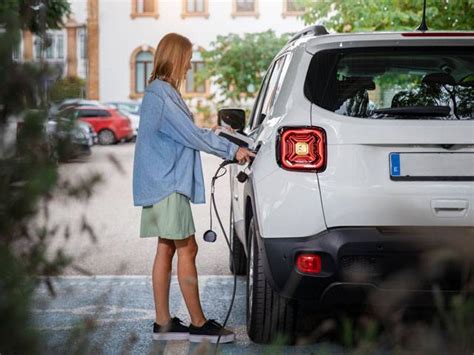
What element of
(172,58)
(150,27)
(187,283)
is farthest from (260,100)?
(150,27)

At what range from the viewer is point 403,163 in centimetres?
593

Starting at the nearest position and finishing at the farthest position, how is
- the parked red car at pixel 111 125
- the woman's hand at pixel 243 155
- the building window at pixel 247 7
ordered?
the woman's hand at pixel 243 155
the parked red car at pixel 111 125
the building window at pixel 247 7

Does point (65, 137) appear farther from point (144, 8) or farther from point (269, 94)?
point (144, 8)

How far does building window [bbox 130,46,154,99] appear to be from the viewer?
69000 mm

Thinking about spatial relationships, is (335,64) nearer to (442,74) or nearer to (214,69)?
(442,74)

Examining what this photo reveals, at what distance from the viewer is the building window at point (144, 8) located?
228 feet

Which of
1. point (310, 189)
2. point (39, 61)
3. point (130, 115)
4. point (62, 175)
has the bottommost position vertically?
point (130, 115)

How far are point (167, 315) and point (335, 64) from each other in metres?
1.89

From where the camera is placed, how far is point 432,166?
5949 millimetres

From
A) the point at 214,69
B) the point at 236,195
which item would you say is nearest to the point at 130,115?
the point at 214,69

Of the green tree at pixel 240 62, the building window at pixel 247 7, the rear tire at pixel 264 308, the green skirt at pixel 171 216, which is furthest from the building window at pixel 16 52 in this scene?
the building window at pixel 247 7

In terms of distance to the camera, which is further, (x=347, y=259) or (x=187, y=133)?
(x=187, y=133)

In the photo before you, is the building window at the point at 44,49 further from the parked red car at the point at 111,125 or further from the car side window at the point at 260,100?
the parked red car at the point at 111,125

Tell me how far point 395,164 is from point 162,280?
6.03 feet
